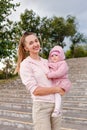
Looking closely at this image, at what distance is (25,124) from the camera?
22.1ft

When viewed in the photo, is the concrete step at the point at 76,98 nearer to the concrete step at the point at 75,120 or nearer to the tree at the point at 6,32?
the concrete step at the point at 75,120

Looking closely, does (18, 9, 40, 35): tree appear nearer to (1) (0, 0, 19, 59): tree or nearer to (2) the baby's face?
(1) (0, 0, 19, 59): tree

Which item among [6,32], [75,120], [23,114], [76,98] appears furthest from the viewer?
[6,32]

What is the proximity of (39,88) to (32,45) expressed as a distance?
37cm

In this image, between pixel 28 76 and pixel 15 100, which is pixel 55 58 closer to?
pixel 28 76

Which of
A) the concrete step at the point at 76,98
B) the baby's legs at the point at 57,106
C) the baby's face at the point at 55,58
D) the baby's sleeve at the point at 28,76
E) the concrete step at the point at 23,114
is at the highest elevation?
the concrete step at the point at 76,98

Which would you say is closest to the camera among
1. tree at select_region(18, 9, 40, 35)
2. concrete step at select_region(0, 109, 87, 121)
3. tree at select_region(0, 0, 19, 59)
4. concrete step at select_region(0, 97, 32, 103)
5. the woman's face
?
the woman's face


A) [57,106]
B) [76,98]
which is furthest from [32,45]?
[76,98]

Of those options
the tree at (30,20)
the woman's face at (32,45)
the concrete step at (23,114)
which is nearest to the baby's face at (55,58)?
the woman's face at (32,45)

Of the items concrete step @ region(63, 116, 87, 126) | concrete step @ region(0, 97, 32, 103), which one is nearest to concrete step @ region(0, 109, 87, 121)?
concrete step @ region(63, 116, 87, 126)

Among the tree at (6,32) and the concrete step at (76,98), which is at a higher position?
the tree at (6,32)

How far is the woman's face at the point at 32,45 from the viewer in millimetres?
2859

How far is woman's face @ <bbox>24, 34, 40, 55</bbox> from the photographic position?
2859 mm

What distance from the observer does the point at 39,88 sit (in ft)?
8.96
